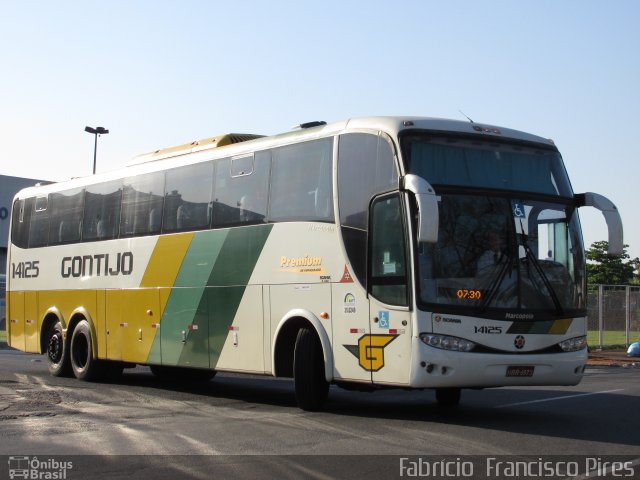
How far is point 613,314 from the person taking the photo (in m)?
33.0

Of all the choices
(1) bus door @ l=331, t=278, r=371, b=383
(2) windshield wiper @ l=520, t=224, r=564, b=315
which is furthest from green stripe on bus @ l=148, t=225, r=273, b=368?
(2) windshield wiper @ l=520, t=224, r=564, b=315

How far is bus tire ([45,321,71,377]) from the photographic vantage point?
731 inches

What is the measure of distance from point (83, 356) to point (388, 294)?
8.92 meters

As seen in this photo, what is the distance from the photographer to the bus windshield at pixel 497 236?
11.1m

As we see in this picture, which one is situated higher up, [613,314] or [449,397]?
[613,314]

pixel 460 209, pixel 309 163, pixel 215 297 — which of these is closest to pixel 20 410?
pixel 215 297

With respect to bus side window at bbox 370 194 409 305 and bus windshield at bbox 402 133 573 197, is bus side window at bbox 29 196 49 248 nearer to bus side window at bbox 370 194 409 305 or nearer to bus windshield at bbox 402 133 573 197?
bus side window at bbox 370 194 409 305

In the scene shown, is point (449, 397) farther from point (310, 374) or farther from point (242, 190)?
point (242, 190)

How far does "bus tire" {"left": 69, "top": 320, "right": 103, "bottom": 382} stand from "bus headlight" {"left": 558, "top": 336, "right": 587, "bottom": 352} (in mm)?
9458

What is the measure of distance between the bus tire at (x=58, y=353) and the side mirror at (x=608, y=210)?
10.7 m

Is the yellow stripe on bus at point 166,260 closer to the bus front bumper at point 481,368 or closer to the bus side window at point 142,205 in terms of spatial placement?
the bus side window at point 142,205

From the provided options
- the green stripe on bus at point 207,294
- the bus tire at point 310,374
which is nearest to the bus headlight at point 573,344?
the bus tire at point 310,374

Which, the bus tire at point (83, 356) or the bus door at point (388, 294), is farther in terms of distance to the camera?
the bus tire at point (83, 356)

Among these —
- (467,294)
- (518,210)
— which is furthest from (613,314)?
(467,294)
